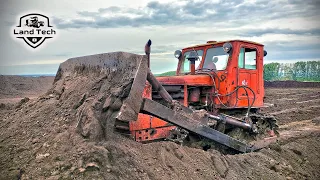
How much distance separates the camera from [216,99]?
7.28 meters

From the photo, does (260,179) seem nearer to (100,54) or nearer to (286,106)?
(100,54)

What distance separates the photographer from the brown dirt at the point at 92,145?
13.5ft

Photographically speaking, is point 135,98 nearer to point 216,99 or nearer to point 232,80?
point 216,99

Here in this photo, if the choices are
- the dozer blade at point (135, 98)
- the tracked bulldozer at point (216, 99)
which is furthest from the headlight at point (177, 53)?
the dozer blade at point (135, 98)

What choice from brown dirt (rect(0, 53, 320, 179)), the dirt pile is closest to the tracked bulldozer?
brown dirt (rect(0, 53, 320, 179))

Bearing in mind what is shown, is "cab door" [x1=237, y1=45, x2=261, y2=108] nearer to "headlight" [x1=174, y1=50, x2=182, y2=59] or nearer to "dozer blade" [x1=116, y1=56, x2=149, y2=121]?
"headlight" [x1=174, y1=50, x2=182, y2=59]

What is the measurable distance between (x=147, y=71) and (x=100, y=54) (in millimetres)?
1075

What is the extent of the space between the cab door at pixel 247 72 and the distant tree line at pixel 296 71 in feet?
132

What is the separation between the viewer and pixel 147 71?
15.8 feet

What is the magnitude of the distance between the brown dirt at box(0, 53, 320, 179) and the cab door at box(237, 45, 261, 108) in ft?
5.37

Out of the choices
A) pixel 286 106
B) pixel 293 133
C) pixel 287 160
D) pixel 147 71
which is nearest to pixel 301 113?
pixel 286 106

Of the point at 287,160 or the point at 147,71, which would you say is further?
the point at 287,160

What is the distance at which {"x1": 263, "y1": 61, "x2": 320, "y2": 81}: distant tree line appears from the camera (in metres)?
46.1

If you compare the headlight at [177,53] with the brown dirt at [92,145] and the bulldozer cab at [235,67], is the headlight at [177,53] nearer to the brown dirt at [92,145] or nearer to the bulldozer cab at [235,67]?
the bulldozer cab at [235,67]
